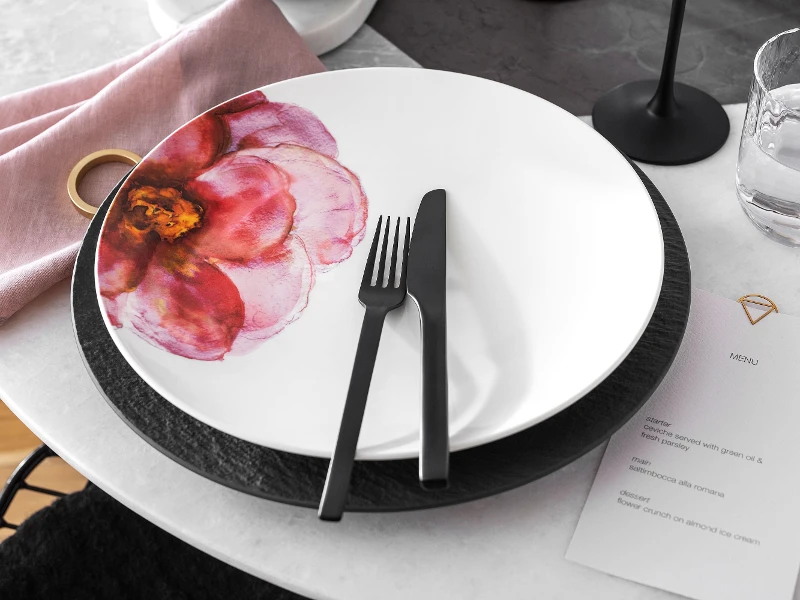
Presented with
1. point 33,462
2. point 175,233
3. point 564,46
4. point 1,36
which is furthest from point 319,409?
point 1,36

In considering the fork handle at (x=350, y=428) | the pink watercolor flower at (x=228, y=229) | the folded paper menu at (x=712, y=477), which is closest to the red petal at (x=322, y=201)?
the pink watercolor flower at (x=228, y=229)

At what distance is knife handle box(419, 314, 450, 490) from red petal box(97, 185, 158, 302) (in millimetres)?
223

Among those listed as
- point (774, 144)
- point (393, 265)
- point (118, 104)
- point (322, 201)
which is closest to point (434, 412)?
point (393, 265)

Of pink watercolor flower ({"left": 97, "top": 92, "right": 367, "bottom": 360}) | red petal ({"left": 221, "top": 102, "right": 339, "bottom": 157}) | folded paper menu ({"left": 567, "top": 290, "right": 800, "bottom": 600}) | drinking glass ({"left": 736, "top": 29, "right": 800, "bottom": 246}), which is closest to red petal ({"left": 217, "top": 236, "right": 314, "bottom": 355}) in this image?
pink watercolor flower ({"left": 97, "top": 92, "right": 367, "bottom": 360})

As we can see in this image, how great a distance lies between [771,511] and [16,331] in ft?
1.85

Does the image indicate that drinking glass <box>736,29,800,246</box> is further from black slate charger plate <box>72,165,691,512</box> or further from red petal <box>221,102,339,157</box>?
red petal <box>221,102,339,157</box>

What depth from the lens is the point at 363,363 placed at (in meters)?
0.50

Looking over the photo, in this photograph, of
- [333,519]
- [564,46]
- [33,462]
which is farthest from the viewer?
[564,46]

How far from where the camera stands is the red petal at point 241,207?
0.64 metres

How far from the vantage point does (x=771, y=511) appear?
1.67 feet

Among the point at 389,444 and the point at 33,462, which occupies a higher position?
the point at 389,444

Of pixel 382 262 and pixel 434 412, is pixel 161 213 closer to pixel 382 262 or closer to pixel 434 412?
pixel 382 262

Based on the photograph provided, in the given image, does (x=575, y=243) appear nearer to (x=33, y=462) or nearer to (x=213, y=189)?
(x=213, y=189)

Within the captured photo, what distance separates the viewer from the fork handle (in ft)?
1.44
